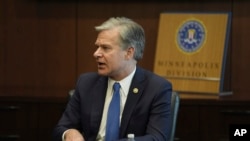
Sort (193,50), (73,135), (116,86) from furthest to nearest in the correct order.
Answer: (193,50)
(116,86)
(73,135)

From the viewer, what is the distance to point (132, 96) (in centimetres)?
322

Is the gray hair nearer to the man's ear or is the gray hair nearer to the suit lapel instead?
the man's ear

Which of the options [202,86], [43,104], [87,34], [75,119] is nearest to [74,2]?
[87,34]

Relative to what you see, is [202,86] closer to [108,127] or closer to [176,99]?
[176,99]

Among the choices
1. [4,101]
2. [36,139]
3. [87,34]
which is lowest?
[36,139]

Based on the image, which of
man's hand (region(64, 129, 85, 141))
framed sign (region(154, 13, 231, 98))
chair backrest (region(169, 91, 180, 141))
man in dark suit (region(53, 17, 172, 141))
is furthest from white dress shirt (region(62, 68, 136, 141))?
framed sign (region(154, 13, 231, 98))

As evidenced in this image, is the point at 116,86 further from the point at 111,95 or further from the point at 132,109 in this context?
the point at 132,109

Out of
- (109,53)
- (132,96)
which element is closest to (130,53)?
(109,53)

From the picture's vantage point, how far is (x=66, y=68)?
5164 millimetres

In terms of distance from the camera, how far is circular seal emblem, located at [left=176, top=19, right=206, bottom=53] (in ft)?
15.4

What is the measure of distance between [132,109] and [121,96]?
0.12 meters

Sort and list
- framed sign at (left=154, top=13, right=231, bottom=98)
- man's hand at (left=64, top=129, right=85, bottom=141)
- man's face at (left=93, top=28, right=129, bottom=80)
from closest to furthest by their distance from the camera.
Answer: man's hand at (left=64, top=129, right=85, bottom=141) < man's face at (left=93, top=28, right=129, bottom=80) < framed sign at (left=154, top=13, right=231, bottom=98)

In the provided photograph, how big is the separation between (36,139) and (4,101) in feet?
1.26

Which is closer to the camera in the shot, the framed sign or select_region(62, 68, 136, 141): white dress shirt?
select_region(62, 68, 136, 141): white dress shirt
